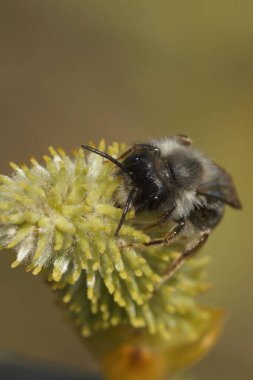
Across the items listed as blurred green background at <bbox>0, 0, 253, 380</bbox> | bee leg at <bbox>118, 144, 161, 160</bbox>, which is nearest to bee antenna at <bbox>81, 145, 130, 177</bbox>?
bee leg at <bbox>118, 144, 161, 160</bbox>

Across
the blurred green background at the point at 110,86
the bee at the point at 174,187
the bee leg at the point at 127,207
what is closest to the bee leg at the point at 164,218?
the bee at the point at 174,187

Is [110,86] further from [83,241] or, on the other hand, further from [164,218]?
[83,241]

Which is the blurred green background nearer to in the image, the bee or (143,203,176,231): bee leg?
the bee

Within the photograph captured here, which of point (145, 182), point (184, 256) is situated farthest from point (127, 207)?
point (184, 256)

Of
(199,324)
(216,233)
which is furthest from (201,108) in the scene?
(199,324)

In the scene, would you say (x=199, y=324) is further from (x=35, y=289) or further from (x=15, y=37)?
(x=15, y=37)

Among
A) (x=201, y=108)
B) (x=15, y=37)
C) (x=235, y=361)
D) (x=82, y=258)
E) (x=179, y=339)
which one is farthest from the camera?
(x=15, y=37)

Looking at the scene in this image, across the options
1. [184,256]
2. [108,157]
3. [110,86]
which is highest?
[110,86]
